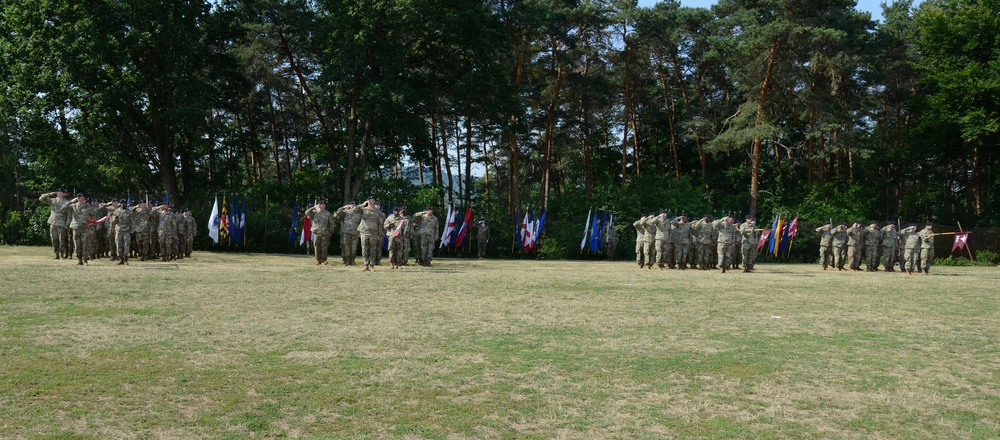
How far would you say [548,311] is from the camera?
1198 centimetres

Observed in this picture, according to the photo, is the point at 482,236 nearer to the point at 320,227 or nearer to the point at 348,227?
the point at 320,227

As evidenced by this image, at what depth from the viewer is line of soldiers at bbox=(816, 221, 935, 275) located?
2623 cm

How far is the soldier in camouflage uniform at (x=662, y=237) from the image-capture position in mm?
24297

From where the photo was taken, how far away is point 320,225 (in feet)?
70.4

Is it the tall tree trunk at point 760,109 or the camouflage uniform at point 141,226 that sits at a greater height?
the tall tree trunk at point 760,109

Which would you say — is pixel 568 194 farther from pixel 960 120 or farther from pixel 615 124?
pixel 960 120

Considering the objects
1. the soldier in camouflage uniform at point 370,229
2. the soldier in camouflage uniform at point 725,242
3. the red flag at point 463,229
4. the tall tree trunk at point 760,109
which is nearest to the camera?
the soldier in camouflage uniform at point 370,229

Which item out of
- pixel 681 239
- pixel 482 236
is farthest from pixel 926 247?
pixel 482 236

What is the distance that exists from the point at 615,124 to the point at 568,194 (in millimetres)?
9685

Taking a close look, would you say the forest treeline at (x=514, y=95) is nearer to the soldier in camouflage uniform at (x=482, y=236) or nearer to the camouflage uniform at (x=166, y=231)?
the soldier in camouflage uniform at (x=482, y=236)

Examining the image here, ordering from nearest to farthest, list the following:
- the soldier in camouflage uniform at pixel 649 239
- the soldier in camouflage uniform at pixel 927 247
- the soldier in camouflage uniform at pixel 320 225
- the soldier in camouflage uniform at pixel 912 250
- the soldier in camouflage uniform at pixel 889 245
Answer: the soldier in camouflage uniform at pixel 320 225 → the soldier in camouflage uniform at pixel 649 239 → the soldier in camouflage uniform at pixel 927 247 → the soldier in camouflage uniform at pixel 912 250 → the soldier in camouflage uniform at pixel 889 245

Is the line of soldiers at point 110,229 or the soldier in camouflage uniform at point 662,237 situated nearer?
the line of soldiers at point 110,229

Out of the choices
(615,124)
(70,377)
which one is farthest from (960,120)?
(70,377)

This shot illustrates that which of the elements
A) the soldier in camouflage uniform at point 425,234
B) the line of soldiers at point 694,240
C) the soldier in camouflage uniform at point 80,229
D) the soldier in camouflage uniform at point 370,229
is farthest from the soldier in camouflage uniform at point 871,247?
the soldier in camouflage uniform at point 80,229
